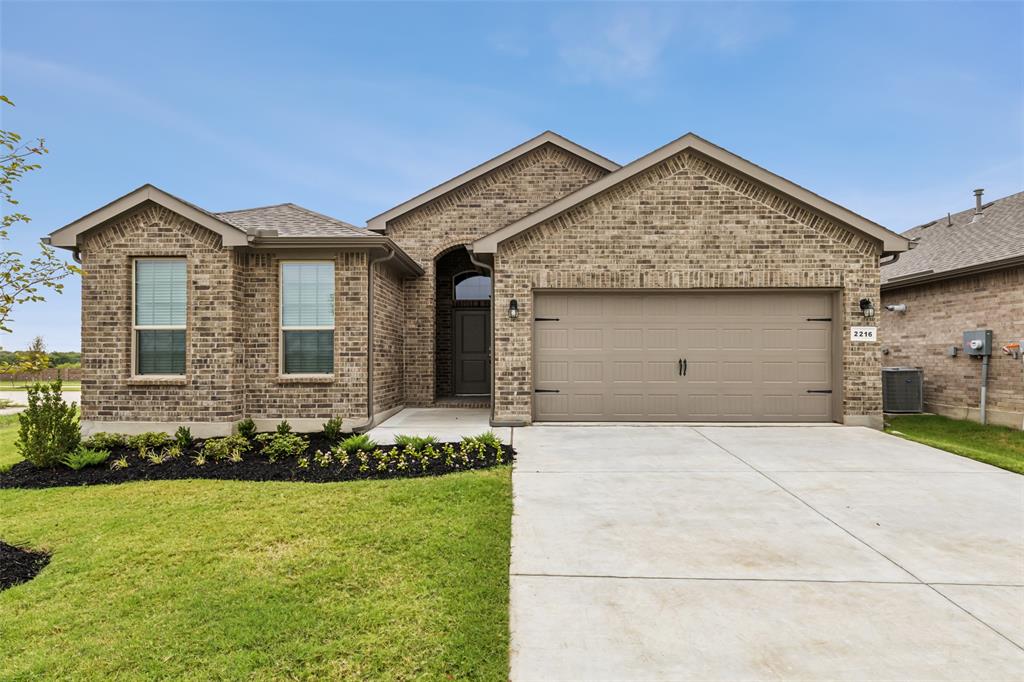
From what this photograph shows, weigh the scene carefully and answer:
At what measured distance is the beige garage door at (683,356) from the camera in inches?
374

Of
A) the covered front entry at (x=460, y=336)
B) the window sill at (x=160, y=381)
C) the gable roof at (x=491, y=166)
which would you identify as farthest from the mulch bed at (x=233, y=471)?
the gable roof at (x=491, y=166)

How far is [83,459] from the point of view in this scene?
662 centimetres

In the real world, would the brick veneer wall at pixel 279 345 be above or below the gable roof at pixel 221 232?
below

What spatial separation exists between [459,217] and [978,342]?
472 inches

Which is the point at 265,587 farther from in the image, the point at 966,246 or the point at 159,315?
the point at 966,246

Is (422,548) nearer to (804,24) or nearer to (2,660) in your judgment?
(2,660)

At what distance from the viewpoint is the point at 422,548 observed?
3.87 m

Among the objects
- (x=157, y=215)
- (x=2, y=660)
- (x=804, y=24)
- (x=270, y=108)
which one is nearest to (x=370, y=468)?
(x=2, y=660)

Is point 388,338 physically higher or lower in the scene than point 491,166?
lower

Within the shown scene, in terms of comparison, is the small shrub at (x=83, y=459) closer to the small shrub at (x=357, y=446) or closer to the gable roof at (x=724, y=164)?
the small shrub at (x=357, y=446)

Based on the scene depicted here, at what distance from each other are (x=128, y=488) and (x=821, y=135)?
28104 millimetres

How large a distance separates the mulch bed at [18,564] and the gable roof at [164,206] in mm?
5420

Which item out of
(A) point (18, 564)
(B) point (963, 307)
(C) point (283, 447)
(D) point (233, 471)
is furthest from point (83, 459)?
(B) point (963, 307)

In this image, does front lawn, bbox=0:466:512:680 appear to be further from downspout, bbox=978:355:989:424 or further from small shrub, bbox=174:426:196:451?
downspout, bbox=978:355:989:424
